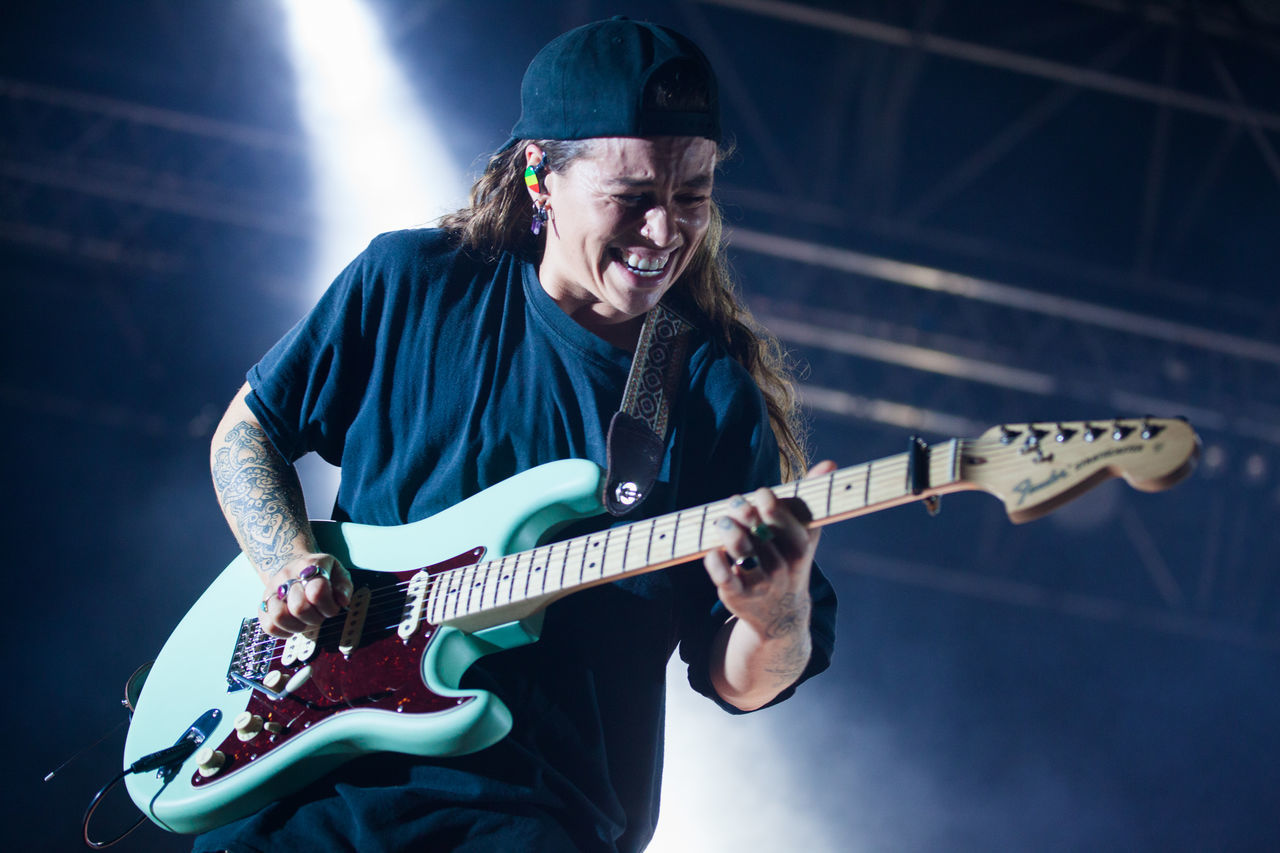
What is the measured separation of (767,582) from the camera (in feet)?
5.69

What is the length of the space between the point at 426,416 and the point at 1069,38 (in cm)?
503

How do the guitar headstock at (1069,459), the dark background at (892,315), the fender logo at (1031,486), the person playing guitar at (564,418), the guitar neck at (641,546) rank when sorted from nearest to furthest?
the guitar headstock at (1069,459)
the fender logo at (1031,486)
the guitar neck at (641,546)
the person playing guitar at (564,418)
the dark background at (892,315)

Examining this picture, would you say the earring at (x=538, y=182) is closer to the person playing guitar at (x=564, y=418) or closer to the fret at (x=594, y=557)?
the person playing guitar at (x=564, y=418)

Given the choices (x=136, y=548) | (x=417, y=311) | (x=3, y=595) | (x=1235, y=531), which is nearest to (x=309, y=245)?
(x=136, y=548)

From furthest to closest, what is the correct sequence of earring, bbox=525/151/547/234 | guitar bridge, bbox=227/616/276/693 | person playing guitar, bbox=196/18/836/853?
earring, bbox=525/151/547/234
guitar bridge, bbox=227/616/276/693
person playing guitar, bbox=196/18/836/853

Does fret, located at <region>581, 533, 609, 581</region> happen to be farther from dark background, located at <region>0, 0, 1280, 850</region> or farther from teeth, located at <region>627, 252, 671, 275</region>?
dark background, located at <region>0, 0, 1280, 850</region>

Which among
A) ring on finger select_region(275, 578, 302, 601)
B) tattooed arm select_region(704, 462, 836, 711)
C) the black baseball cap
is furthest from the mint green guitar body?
the black baseball cap

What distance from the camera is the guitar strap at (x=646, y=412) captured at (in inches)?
79.3

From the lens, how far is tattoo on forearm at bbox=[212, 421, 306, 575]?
6.77 ft

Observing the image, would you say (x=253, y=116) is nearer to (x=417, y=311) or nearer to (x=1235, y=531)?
(x=417, y=311)

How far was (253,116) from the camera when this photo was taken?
617cm

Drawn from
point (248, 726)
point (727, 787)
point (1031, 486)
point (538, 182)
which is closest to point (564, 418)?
point (538, 182)

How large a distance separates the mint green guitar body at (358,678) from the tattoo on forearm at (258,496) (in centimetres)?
10

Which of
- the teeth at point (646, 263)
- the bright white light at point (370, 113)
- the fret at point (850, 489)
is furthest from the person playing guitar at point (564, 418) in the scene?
the bright white light at point (370, 113)
